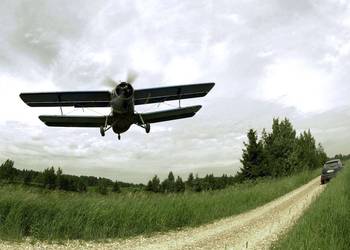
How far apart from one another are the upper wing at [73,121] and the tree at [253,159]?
119 feet

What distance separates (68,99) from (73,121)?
1611mm

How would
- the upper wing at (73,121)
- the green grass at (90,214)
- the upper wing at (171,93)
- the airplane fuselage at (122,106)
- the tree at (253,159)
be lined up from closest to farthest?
the green grass at (90,214) < the airplane fuselage at (122,106) < the upper wing at (73,121) < the upper wing at (171,93) < the tree at (253,159)

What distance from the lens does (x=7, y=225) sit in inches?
457

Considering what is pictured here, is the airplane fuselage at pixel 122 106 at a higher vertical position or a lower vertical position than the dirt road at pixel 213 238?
higher

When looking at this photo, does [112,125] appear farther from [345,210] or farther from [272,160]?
[272,160]

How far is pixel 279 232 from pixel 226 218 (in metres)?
5.50

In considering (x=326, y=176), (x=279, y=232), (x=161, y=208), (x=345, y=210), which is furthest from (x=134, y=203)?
(x=326, y=176)

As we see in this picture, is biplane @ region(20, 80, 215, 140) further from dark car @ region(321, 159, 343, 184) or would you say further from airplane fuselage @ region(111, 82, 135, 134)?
dark car @ region(321, 159, 343, 184)

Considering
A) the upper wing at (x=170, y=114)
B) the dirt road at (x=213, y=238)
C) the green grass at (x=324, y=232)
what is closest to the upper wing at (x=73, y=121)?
the upper wing at (x=170, y=114)

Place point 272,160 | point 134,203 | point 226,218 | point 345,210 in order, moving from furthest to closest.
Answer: point 272,160
point 226,218
point 134,203
point 345,210

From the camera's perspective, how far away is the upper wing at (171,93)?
78.9 feet

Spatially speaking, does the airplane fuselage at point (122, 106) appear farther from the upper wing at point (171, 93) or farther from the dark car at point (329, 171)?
the dark car at point (329, 171)

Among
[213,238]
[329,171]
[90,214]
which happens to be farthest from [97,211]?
[329,171]

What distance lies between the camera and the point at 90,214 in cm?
1319
